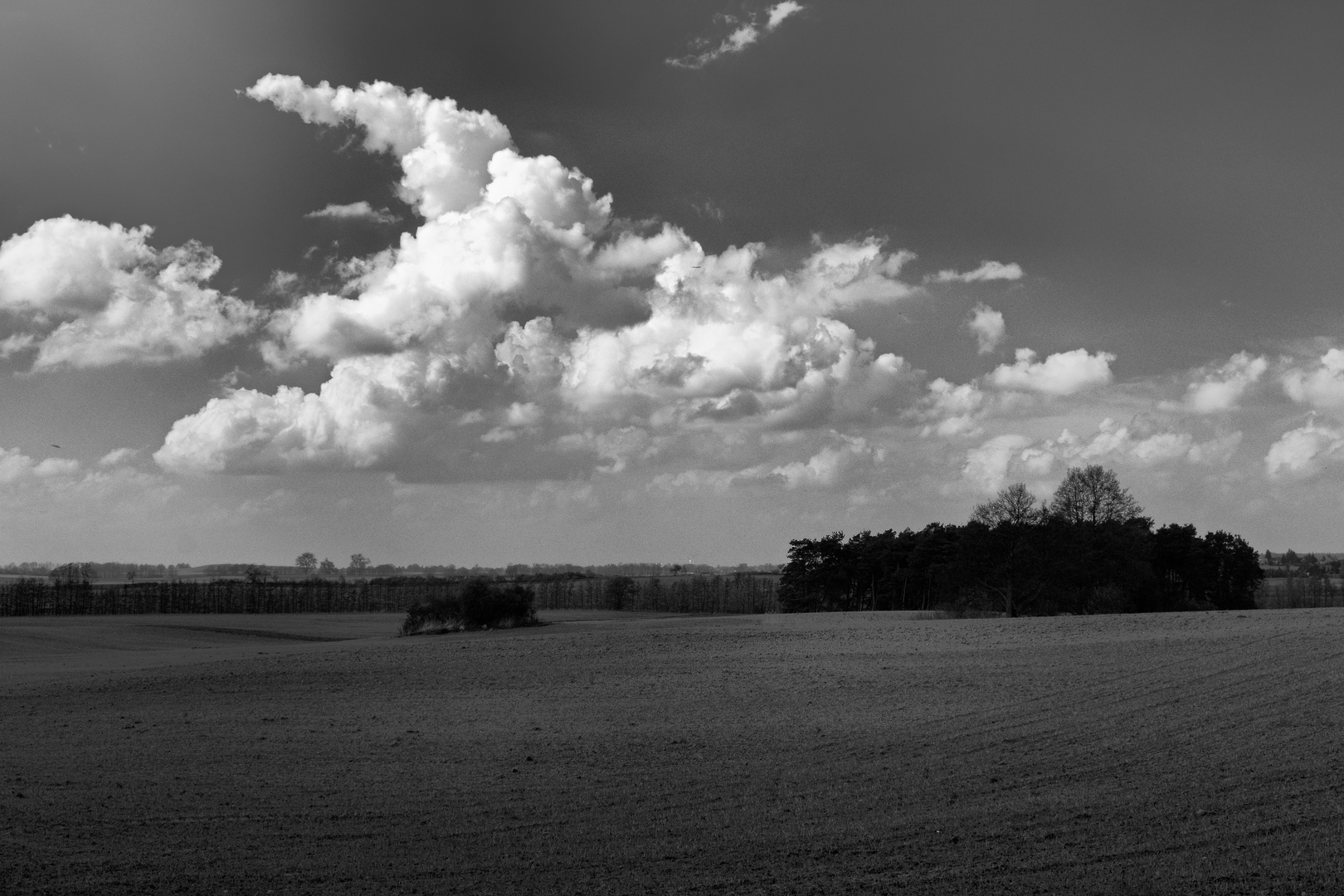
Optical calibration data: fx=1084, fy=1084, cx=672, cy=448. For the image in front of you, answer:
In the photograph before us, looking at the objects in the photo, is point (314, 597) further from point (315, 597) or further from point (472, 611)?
point (472, 611)

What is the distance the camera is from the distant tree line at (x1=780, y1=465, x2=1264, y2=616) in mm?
59062

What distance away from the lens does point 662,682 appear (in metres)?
32.4

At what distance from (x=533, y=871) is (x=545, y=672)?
79.8ft

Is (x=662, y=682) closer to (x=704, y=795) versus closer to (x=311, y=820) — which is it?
(x=704, y=795)

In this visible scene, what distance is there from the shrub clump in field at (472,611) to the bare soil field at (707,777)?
31.5m

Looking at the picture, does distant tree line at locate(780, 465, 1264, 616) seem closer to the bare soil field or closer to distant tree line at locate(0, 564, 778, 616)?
the bare soil field

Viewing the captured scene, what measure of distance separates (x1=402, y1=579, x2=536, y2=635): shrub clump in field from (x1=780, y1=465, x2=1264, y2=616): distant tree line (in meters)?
27.0

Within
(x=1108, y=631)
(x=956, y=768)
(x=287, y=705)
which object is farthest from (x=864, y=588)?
(x=956, y=768)

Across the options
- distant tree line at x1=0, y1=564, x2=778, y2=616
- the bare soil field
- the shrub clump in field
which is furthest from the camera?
distant tree line at x1=0, y1=564, x2=778, y2=616

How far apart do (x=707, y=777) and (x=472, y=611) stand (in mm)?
53449

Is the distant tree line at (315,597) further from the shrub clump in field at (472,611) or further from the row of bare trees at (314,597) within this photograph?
the shrub clump in field at (472,611)

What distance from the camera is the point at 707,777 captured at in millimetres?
18000

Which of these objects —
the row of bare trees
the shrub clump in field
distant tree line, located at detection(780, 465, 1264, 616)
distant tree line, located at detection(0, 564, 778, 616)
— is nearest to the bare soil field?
distant tree line, located at detection(780, 465, 1264, 616)

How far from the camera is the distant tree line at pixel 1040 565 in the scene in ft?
194
